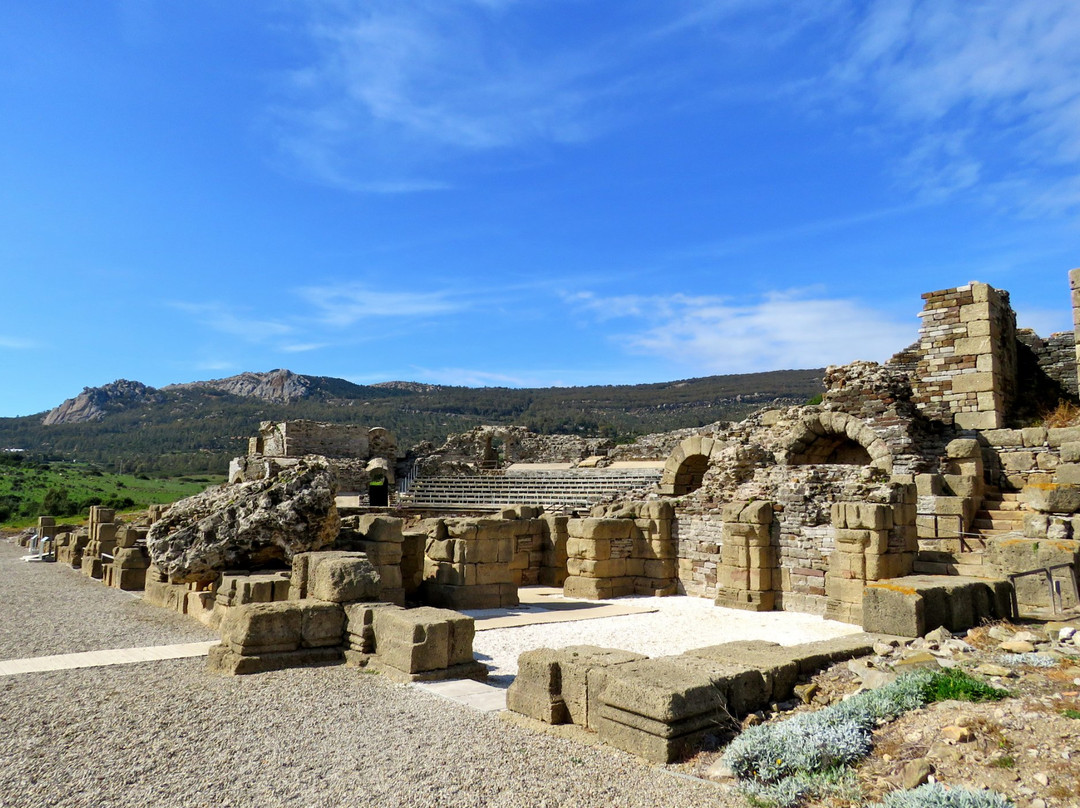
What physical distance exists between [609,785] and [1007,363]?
1627cm

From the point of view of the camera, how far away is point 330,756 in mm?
4918

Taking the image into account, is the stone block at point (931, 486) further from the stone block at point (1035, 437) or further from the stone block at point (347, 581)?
the stone block at point (347, 581)

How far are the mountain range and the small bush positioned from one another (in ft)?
184

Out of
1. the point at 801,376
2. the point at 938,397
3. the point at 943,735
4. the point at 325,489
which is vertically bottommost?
the point at 943,735

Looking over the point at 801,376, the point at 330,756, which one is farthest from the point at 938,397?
the point at 801,376

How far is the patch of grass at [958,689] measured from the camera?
5082mm

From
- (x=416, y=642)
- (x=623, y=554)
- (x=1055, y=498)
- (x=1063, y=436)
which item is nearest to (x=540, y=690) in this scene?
(x=416, y=642)

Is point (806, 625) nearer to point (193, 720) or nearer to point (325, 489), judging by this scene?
point (325, 489)

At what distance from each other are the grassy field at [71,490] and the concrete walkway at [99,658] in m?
24.7

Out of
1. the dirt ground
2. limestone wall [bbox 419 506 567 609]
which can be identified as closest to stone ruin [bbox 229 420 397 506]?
limestone wall [bbox 419 506 567 609]

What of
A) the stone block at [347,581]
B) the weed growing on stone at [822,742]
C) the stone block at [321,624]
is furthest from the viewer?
the stone block at [347,581]

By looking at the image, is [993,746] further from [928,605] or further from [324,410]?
[324,410]

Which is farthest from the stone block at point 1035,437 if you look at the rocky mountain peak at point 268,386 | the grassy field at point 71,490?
the rocky mountain peak at point 268,386

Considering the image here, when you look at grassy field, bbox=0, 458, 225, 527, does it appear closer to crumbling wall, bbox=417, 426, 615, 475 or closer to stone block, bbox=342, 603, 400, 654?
crumbling wall, bbox=417, 426, 615, 475
